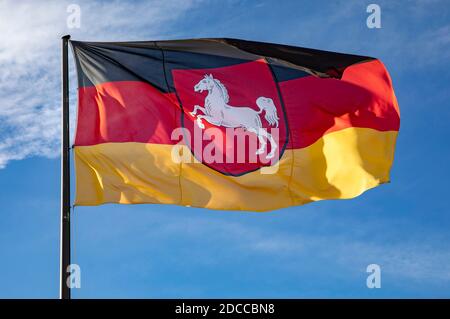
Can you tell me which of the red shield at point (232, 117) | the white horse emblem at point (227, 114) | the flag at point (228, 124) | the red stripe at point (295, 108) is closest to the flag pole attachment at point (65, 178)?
the flag at point (228, 124)

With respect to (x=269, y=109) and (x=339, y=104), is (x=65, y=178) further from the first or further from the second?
(x=339, y=104)

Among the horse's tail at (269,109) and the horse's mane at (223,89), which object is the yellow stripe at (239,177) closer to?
the horse's tail at (269,109)

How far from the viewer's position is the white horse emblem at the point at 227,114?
1591 cm

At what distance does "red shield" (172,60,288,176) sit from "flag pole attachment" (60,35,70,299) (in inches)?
88.1

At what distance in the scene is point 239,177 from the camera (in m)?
15.6

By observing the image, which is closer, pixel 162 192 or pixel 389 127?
pixel 162 192

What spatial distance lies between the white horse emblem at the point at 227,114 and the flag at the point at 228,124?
0.02m

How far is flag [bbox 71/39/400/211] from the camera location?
14.7 meters

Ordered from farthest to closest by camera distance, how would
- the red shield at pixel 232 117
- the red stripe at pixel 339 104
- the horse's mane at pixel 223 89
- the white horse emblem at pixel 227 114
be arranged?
1. the red stripe at pixel 339 104
2. the horse's mane at pixel 223 89
3. the white horse emblem at pixel 227 114
4. the red shield at pixel 232 117

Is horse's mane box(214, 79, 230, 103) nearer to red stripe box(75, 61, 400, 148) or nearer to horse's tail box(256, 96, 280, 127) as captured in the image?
horse's tail box(256, 96, 280, 127)

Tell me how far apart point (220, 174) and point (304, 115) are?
7.45 ft

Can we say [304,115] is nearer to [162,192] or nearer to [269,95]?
[269,95]

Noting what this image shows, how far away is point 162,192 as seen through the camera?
48.3ft
